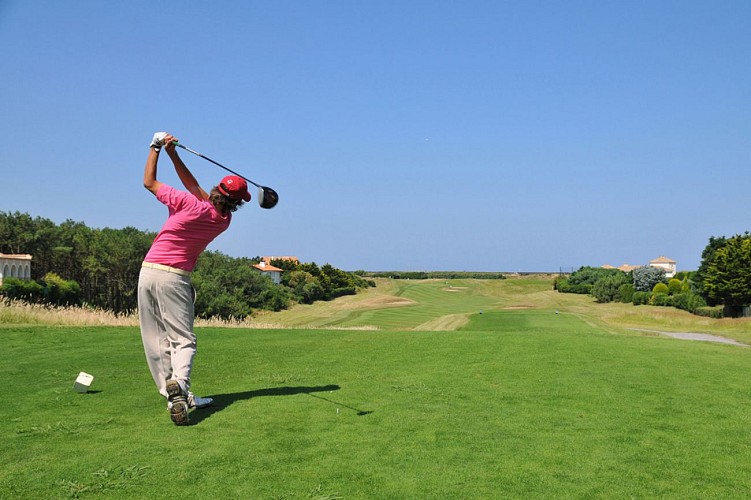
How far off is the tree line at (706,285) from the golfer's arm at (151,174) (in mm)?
53894

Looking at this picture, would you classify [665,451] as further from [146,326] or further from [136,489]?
[146,326]

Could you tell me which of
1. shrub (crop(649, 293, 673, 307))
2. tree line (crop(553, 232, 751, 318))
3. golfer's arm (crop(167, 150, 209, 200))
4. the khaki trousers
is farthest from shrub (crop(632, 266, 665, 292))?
the khaki trousers

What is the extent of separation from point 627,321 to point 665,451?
132 ft

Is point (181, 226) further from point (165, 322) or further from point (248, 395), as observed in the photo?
point (248, 395)

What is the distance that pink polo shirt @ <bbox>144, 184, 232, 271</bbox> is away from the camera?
21.9 feet

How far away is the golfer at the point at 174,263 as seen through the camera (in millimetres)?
6684

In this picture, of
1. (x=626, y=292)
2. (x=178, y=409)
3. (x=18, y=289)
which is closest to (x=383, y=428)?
(x=178, y=409)

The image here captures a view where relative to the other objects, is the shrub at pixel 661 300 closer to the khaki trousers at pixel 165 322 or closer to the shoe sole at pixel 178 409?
the khaki trousers at pixel 165 322

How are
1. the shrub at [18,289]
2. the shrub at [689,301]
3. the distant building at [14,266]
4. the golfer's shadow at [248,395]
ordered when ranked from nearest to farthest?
the golfer's shadow at [248,395] < the shrub at [18,289] < the distant building at [14,266] < the shrub at [689,301]

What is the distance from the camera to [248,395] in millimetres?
7398

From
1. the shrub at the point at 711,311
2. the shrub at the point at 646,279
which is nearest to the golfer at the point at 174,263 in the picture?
the shrub at the point at 711,311

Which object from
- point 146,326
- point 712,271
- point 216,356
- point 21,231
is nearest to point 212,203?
point 146,326

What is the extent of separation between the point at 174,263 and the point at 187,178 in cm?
97

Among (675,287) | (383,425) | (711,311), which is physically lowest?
(383,425)
